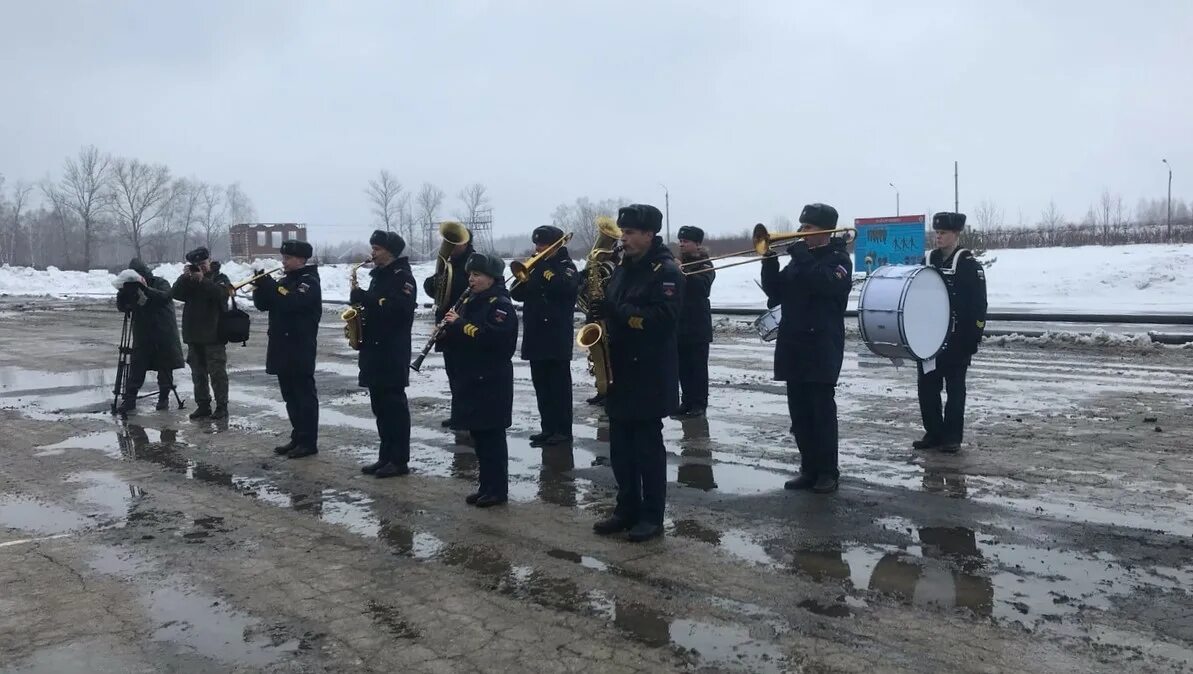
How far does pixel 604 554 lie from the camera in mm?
5730

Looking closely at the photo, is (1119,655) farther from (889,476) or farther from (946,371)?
(946,371)

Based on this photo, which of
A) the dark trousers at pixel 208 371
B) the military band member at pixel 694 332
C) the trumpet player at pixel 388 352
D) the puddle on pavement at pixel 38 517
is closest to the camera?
the puddle on pavement at pixel 38 517

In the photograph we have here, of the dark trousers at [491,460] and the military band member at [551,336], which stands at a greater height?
the military band member at [551,336]

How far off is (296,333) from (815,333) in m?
4.49

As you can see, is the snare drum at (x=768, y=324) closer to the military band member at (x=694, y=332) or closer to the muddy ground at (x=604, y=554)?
the military band member at (x=694, y=332)

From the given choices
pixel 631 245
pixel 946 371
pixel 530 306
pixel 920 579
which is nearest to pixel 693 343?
pixel 530 306

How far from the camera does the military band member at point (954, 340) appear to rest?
8031 millimetres

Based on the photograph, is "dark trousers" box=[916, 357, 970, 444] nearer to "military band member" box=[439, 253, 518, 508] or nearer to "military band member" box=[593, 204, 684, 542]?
"military band member" box=[593, 204, 684, 542]

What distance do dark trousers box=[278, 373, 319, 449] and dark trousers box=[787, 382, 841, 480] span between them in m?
4.25

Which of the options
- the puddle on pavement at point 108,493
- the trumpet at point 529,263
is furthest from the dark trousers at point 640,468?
the puddle on pavement at point 108,493

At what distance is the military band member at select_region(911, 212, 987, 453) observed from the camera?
316 inches

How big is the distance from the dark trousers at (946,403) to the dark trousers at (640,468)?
9.90 feet

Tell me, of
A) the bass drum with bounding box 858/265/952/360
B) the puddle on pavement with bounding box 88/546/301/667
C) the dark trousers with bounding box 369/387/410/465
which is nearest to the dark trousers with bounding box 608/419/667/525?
the puddle on pavement with bounding box 88/546/301/667

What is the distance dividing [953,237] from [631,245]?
11.7 ft
